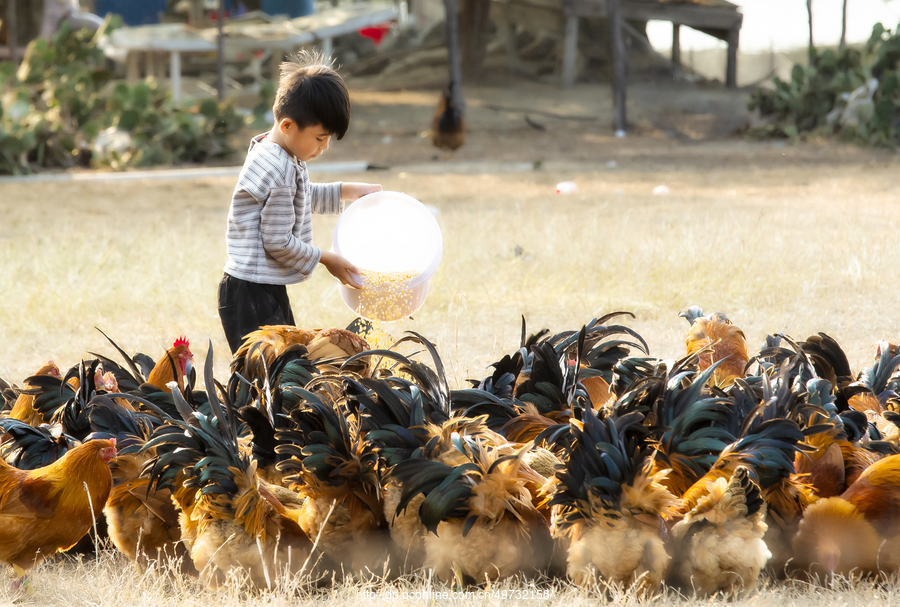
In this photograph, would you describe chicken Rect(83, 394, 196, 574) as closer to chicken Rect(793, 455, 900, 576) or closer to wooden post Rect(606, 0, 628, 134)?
chicken Rect(793, 455, 900, 576)

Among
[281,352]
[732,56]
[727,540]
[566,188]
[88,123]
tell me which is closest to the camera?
[727,540]

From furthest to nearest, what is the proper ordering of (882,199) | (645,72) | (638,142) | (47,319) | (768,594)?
(645,72), (638,142), (882,199), (47,319), (768,594)

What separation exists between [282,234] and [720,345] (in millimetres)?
1968

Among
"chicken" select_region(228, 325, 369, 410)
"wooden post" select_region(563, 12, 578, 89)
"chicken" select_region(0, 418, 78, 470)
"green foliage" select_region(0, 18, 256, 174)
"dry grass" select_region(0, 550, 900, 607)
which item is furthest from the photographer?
"wooden post" select_region(563, 12, 578, 89)

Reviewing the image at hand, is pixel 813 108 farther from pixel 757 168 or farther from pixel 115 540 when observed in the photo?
pixel 115 540

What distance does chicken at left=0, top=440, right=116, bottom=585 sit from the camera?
2.66 meters

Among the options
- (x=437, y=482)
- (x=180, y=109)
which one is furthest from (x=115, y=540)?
(x=180, y=109)

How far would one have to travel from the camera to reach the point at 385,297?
3.75 metres

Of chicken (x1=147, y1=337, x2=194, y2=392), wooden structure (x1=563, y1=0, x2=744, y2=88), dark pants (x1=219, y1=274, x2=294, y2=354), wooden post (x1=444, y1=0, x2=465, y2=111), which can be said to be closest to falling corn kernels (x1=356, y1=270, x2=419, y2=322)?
dark pants (x1=219, y1=274, x2=294, y2=354)

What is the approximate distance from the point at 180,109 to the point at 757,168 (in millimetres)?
9791

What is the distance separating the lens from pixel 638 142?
17016mm

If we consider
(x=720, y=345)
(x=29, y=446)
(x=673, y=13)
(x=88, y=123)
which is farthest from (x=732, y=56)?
(x=29, y=446)

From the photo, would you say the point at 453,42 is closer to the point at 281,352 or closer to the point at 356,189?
the point at 356,189

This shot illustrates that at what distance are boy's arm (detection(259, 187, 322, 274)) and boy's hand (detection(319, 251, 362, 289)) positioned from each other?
52 mm
